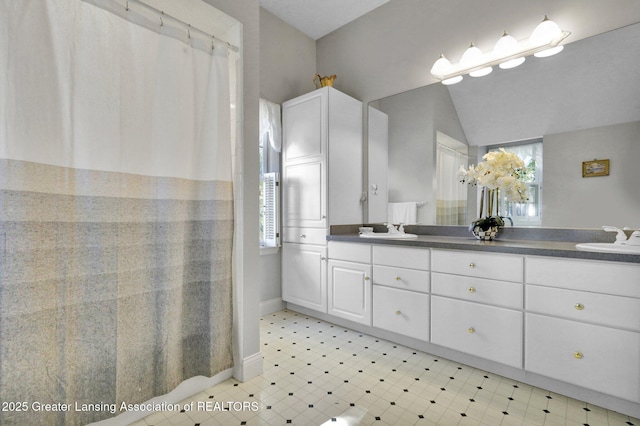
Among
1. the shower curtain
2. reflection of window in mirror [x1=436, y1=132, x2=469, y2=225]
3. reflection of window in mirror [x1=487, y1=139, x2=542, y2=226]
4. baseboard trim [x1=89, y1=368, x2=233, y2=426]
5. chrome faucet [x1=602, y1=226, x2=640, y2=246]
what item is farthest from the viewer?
reflection of window in mirror [x1=436, y1=132, x2=469, y2=225]

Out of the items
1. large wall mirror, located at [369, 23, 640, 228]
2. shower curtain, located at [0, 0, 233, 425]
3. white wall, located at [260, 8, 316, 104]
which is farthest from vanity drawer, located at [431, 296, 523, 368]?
white wall, located at [260, 8, 316, 104]

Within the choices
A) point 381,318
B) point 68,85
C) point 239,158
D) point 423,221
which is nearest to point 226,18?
point 239,158

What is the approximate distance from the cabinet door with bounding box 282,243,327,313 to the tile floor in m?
0.64

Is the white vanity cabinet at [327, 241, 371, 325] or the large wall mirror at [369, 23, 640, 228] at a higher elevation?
the large wall mirror at [369, 23, 640, 228]

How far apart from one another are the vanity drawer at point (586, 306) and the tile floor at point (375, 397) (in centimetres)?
49

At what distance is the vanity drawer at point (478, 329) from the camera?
5.84ft

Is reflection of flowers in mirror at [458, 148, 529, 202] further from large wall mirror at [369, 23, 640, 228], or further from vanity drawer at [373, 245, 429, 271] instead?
vanity drawer at [373, 245, 429, 271]

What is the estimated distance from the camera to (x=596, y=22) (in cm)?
194

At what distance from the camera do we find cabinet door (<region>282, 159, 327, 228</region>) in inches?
111

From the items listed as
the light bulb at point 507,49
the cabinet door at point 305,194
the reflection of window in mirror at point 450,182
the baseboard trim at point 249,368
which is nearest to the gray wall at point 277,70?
the cabinet door at point 305,194

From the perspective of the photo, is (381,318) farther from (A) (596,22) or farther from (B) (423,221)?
(A) (596,22)

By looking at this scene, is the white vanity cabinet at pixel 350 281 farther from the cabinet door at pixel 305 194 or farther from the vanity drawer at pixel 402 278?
the cabinet door at pixel 305 194

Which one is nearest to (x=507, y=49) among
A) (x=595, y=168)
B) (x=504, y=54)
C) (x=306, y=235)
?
(x=504, y=54)

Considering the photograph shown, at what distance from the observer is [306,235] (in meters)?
2.95
